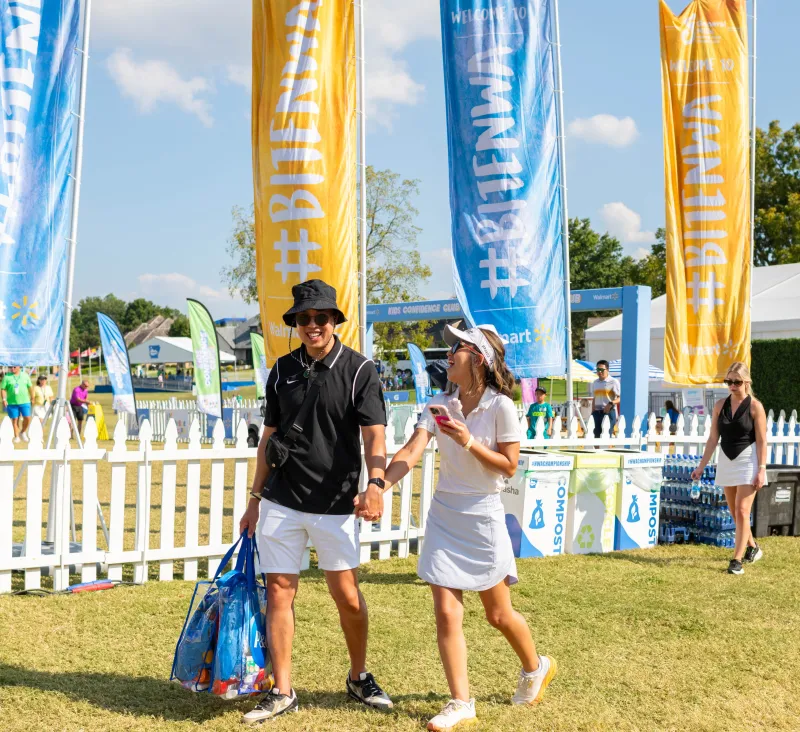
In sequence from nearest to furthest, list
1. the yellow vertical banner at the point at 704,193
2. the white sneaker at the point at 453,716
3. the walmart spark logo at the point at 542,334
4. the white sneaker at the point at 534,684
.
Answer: the white sneaker at the point at 453,716, the white sneaker at the point at 534,684, the walmart spark logo at the point at 542,334, the yellow vertical banner at the point at 704,193

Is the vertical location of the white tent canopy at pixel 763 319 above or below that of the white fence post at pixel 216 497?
above

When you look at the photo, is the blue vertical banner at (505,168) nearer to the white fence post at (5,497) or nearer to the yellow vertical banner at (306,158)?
the yellow vertical banner at (306,158)

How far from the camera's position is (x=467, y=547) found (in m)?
3.73

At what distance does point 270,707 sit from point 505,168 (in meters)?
5.99

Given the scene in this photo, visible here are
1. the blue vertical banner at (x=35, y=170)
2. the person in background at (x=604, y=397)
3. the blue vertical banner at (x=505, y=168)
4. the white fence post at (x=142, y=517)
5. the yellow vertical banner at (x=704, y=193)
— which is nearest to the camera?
the blue vertical banner at (x=35, y=170)

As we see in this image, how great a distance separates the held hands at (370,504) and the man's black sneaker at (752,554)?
521cm

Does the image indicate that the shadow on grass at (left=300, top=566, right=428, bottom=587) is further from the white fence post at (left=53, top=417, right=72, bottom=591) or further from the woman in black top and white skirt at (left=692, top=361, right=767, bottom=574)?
the woman in black top and white skirt at (left=692, top=361, right=767, bottom=574)

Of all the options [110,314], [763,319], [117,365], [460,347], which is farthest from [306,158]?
[110,314]

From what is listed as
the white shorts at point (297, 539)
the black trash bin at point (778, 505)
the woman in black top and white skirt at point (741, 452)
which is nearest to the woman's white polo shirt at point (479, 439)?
the white shorts at point (297, 539)

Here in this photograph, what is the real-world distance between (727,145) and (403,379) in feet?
163

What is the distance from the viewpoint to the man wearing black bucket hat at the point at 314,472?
377 centimetres

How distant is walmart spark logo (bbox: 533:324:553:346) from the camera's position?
338 inches

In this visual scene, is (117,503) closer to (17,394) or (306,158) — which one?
(306,158)

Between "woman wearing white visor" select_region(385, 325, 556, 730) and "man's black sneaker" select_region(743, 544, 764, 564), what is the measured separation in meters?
4.58
